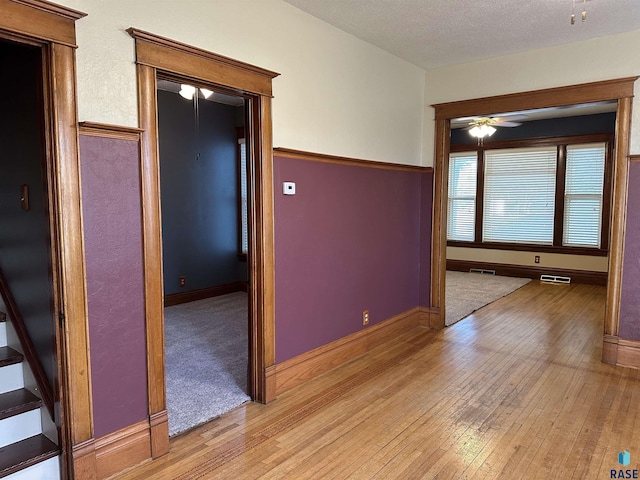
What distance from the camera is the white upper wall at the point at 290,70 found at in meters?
2.15

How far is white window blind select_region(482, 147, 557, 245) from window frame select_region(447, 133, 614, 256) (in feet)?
0.25

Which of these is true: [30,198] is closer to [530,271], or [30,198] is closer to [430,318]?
[430,318]

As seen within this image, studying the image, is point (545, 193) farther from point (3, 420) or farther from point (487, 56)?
point (3, 420)

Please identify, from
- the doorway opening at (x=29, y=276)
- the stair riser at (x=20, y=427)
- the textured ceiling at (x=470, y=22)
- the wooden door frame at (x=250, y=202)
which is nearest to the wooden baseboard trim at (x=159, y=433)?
the wooden door frame at (x=250, y=202)

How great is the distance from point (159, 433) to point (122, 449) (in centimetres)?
21

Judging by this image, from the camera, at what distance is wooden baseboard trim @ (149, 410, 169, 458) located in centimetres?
245

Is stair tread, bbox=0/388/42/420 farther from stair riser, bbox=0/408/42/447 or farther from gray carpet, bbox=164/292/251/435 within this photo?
gray carpet, bbox=164/292/251/435

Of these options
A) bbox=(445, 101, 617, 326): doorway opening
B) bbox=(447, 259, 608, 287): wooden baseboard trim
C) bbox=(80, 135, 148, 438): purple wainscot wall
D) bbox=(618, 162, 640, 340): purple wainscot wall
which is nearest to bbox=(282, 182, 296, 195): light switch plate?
bbox=(80, 135, 148, 438): purple wainscot wall

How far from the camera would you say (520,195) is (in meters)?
7.97

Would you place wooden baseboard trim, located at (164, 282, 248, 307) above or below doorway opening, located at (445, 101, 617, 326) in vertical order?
below

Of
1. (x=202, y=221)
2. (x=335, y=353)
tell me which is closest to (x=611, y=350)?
(x=335, y=353)

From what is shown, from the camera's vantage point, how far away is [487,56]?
14.0 ft

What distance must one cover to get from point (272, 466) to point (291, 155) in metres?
1.96

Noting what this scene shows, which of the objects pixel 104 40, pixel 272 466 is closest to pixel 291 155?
pixel 104 40
